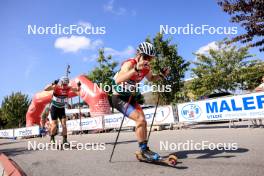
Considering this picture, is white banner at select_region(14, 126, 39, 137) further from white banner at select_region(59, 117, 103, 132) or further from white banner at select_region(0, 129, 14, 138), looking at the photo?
white banner at select_region(59, 117, 103, 132)

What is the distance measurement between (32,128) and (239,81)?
24.4m

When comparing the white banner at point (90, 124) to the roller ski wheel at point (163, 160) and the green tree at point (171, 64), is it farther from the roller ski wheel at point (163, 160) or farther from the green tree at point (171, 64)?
the roller ski wheel at point (163, 160)

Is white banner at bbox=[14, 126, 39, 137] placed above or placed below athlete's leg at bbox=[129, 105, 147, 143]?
below

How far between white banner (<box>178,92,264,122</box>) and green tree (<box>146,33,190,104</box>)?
1709cm

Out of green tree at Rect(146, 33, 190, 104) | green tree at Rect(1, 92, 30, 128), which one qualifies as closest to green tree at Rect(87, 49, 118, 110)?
green tree at Rect(146, 33, 190, 104)

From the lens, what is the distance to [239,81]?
36906 mm

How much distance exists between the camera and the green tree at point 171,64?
33625mm

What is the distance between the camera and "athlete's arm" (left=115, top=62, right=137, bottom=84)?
5434 millimetres

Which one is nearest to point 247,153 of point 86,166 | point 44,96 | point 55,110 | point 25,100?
point 86,166

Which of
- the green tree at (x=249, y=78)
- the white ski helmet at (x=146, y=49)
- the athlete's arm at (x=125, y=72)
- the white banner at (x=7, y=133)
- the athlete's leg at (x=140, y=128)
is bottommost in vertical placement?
the white banner at (x=7, y=133)

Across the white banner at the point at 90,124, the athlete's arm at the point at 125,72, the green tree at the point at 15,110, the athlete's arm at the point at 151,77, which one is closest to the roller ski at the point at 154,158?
the athlete's arm at the point at 125,72

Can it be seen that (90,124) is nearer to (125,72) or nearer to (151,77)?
(151,77)

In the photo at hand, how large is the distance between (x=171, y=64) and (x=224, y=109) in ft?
65.0

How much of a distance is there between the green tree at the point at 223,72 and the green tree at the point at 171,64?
14.0ft
